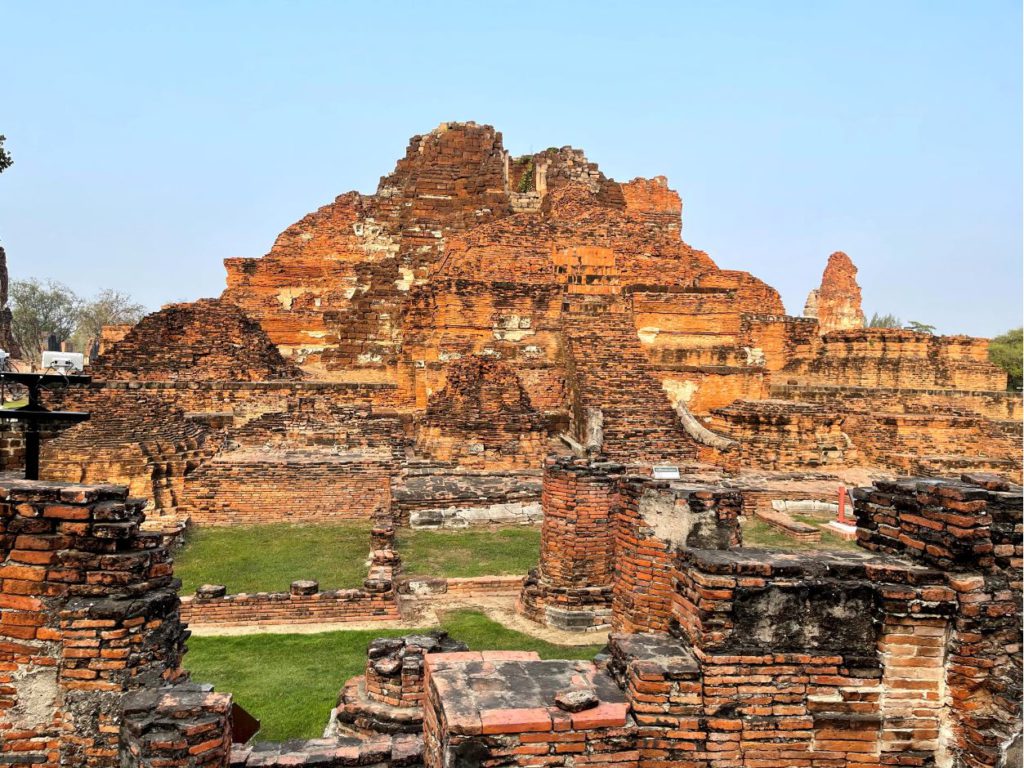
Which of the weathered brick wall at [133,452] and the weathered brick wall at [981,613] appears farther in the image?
the weathered brick wall at [133,452]

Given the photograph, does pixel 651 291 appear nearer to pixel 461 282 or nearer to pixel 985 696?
pixel 461 282

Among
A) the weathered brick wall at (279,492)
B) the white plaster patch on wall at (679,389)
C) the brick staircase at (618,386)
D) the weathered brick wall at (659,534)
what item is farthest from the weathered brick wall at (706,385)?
the weathered brick wall at (659,534)

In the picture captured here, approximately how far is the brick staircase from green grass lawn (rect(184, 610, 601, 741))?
608 centimetres

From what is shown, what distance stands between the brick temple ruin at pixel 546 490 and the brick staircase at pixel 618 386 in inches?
2.6

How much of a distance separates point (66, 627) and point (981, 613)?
4.56 meters

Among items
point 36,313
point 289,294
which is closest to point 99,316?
point 36,313

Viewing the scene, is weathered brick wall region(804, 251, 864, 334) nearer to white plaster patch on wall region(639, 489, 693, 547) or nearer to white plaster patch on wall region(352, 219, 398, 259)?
white plaster patch on wall region(352, 219, 398, 259)

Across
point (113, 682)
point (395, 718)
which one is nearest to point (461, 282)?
point (395, 718)

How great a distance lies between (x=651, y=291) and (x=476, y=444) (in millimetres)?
7012

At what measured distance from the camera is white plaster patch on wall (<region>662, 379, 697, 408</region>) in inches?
658

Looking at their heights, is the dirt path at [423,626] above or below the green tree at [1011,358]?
below

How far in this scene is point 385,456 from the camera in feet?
43.1

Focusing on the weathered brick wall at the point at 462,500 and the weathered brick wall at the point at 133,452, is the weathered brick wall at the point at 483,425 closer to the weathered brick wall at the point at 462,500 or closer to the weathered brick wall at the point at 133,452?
the weathered brick wall at the point at 462,500

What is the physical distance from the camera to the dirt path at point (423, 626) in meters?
7.36
